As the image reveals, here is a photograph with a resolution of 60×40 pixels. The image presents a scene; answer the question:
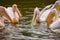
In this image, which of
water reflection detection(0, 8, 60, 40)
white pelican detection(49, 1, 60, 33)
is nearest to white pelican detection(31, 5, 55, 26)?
white pelican detection(49, 1, 60, 33)

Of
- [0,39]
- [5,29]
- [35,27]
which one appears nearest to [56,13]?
[35,27]

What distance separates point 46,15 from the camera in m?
15.0

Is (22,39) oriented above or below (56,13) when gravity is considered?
below

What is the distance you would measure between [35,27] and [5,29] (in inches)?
47.4

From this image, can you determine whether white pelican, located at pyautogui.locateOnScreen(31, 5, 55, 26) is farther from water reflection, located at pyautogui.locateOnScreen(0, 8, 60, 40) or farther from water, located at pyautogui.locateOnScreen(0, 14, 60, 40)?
water reflection, located at pyautogui.locateOnScreen(0, 8, 60, 40)

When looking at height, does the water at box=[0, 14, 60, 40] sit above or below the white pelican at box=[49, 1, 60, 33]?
below

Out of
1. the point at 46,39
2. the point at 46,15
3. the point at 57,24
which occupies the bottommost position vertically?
the point at 46,39

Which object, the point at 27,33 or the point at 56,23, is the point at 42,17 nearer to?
the point at 56,23

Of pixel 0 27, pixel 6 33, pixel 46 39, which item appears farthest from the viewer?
pixel 0 27

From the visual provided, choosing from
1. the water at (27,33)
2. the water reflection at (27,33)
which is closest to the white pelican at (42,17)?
the water at (27,33)

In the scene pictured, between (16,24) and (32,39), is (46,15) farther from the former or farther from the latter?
(32,39)

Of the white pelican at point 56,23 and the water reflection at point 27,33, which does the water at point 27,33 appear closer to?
the water reflection at point 27,33

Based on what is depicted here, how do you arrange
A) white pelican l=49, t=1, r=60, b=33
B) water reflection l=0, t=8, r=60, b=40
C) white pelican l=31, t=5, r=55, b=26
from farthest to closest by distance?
white pelican l=31, t=5, r=55, b=26 < white pelican l=49, t=1, r=60, b=33 < water reflection l=0, t=8, r=60, b=40

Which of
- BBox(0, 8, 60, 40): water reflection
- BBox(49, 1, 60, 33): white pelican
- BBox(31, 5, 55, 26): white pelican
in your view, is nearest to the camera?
BBox(0, 8, 60, 40): water reflection
